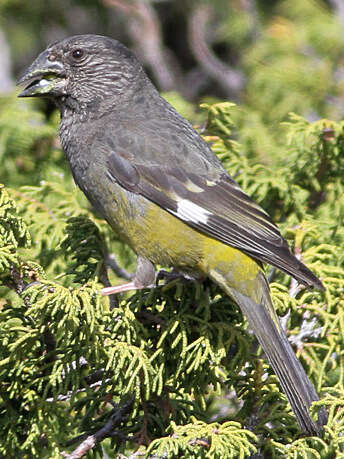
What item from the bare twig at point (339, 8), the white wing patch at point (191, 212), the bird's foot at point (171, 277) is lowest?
the bird's foot at point (171, 277)

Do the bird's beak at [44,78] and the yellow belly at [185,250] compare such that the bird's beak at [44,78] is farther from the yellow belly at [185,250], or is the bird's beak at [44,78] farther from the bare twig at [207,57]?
the bare twig at [207,57]

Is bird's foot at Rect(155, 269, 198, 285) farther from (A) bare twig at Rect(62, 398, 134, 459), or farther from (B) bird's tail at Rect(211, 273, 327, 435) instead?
(A) bare twig at Rect(62, 398, 134, 459)

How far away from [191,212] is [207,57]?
14.6 feet

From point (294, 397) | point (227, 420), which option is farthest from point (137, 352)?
point (294, 397)

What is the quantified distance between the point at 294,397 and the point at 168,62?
21.2ft

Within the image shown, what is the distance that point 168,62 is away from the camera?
29.0 ft

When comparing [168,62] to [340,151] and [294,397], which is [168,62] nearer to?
[340,151]

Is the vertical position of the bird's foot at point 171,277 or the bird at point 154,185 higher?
the bird at point 154,185

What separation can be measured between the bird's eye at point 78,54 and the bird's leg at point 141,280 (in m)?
1.44

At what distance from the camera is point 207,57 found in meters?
7.94

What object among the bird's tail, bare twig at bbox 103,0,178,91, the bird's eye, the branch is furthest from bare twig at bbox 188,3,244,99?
the bird's tail

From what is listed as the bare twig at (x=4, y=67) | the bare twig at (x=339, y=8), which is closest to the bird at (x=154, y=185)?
the bare twig at (x=4, y=67)

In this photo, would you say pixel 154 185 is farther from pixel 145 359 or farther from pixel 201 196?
pixel 145 359

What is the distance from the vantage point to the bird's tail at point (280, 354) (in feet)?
10.3
